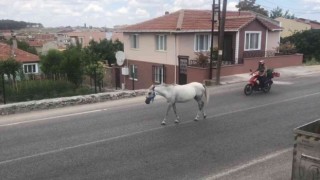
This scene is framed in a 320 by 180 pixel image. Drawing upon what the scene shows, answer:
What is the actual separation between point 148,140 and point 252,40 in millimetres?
25288

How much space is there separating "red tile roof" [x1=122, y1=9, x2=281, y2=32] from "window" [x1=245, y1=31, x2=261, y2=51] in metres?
1.11

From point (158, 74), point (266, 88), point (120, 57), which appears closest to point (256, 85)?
point (266, 88)

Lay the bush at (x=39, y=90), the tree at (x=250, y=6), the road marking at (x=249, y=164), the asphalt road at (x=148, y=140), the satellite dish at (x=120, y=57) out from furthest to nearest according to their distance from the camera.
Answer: the tree at (x=250, y=6) < the satellite dish at (x=120, y=57) < the bush at (x=39, y=90) < the asphalt road at (x=148, y=140) < the road marking at (x=249, y=164)

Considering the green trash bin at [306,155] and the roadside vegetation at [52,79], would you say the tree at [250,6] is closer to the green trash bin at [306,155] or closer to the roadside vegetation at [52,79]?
the roadside vegetation at [52,79]

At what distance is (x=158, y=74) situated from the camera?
33.7 metres

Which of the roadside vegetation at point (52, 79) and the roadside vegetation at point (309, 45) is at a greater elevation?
the roadside vegetation at point (309, 45)

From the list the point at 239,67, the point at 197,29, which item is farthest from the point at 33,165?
the point at 197,29

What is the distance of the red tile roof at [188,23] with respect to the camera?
31.5 meters

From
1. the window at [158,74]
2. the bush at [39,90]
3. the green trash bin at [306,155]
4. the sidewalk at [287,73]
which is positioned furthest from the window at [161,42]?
the green trash bin at [306,155]

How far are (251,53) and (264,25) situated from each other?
295 cm

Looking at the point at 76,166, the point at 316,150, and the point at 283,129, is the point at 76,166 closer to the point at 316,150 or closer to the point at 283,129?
the point at 316,150

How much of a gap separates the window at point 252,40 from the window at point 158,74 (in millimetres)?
7280

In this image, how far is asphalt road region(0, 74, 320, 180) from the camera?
855cm

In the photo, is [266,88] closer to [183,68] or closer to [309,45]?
[183,68]
